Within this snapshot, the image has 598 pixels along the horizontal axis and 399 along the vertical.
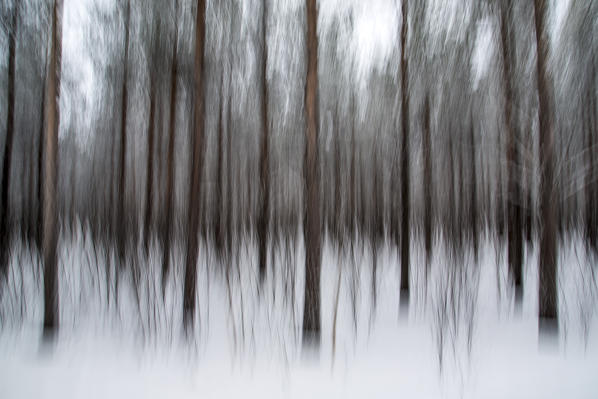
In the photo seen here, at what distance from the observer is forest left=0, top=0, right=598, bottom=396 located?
6.85ft

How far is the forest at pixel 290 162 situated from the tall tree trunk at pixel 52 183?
0.02 m

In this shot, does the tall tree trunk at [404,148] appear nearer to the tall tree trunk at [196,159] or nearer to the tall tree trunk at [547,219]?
the tall tree trunk at [547,219]

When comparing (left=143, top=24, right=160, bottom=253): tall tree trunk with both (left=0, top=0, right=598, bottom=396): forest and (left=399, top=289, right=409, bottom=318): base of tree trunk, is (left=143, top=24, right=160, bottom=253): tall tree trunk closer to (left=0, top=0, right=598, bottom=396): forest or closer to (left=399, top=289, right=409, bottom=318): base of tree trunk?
(left=0, top=0, right=598, bottom=396): forest

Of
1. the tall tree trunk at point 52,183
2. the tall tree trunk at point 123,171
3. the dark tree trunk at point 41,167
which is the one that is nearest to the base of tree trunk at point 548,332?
the tall tree trunk at point 123,171

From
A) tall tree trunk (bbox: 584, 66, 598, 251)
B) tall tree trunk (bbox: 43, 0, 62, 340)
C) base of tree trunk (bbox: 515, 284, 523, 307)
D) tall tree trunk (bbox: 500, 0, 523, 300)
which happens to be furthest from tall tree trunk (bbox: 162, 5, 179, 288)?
tall tree trunk (bbox: 584, 66, 598, 251)

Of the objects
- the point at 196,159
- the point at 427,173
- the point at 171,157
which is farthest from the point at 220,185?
the point at 427,173

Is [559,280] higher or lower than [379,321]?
higher

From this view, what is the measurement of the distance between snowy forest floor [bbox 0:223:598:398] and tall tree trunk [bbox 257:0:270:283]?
102 mm

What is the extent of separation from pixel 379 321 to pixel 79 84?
10.6 feet

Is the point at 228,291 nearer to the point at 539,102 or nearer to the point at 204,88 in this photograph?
the point at 204,88

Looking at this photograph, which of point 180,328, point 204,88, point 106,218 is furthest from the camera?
point 106,218

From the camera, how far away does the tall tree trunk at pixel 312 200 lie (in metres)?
2.02

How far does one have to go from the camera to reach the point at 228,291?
2117 mm

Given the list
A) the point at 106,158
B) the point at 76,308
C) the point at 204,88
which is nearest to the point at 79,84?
the point at 106,158
